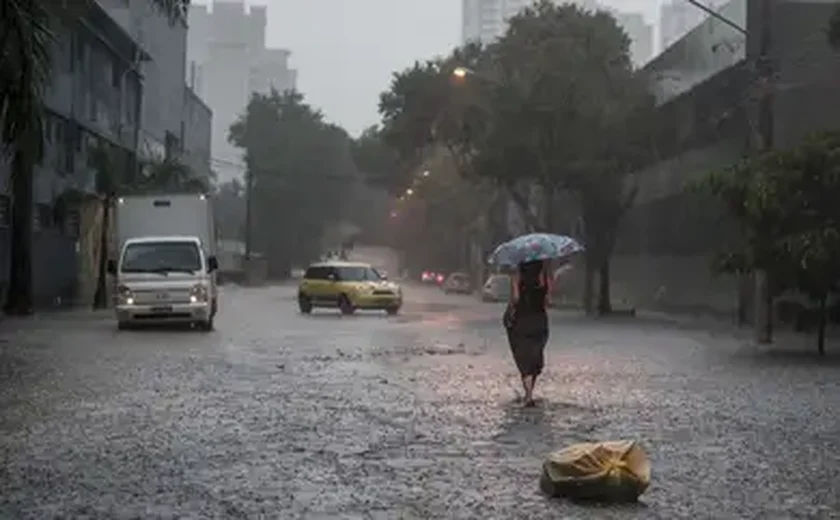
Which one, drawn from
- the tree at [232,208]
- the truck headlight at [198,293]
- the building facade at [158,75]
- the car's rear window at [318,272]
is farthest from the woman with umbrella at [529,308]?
the tree at [232,208]

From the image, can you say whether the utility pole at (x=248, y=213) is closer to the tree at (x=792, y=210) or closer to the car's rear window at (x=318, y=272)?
the car's rear window at (x=318, y=272)

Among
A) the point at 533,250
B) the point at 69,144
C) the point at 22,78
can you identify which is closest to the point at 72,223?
the point at 69,144

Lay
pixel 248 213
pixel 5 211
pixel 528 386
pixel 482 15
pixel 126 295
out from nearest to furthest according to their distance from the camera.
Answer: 1. pixel 528 386
2. pixel 126 295
3. pixel 5 211
4. pixel 248 213
5. pixel 482 15

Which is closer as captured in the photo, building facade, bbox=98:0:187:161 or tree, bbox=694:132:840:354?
tree, bbox=694:132:840:354

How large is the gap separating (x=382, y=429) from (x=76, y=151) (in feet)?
125

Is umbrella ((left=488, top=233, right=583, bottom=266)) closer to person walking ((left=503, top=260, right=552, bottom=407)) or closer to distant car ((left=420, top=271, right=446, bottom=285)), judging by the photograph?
person walking ((left=503, top=260, right=552, bottom=407))

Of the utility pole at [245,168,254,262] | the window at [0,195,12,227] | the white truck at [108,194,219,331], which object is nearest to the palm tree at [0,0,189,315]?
the white truck at [108,194,219,331]

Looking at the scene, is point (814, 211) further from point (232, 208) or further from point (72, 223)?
point (232, 208)

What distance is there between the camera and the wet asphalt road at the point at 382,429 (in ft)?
28.3

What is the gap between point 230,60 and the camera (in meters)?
175

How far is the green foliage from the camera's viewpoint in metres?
110

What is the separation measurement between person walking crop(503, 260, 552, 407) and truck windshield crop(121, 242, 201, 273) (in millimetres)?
14406

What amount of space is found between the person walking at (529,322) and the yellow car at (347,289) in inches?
1053

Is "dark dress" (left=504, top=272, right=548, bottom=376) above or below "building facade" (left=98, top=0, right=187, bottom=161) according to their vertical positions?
below
